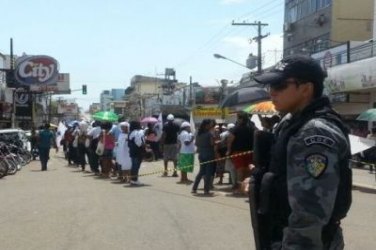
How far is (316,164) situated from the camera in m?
2.65

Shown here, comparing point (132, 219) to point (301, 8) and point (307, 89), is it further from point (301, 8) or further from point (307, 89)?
point (301, 8)

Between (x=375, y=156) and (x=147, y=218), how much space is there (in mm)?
12935

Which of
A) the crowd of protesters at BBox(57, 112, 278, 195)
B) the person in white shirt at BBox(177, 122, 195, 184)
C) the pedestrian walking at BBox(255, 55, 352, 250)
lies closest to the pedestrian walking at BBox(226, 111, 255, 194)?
the crowd of protesters at BBox(57, 112, 278, 195)

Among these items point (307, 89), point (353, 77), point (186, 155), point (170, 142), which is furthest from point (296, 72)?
point (353, 77)

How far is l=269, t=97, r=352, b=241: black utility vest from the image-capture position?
2.78 meters

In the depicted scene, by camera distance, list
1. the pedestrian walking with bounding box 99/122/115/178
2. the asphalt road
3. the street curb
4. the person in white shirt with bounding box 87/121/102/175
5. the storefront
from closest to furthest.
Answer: the asphalt road
the street curb
the pedestrian walking with bounding box 99/122/115/178
the person in white shirt with bounding box 87/121/102/175
the storefront

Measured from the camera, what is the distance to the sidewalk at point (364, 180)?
50.4 ft

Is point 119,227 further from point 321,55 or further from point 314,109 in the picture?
point 321,55

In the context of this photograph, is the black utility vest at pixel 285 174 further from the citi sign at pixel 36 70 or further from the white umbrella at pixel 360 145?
the citi sign at pixel 36 70

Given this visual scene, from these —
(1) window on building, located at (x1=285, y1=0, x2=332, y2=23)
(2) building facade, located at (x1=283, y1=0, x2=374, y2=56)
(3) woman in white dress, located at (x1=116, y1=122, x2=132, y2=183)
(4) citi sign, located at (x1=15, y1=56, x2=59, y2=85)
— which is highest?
(1) window on building, located at (x1=285, y1=0, x2=332, y2=23)

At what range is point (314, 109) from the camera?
285 centimetres

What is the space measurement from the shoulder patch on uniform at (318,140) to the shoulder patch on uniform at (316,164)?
2.4 inches

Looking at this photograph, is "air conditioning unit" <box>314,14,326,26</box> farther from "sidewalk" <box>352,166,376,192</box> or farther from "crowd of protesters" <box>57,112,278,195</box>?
"crowd of protesters" <box>57,112,278,195</box>

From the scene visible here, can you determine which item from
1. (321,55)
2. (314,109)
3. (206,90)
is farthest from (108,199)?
(206,90)
